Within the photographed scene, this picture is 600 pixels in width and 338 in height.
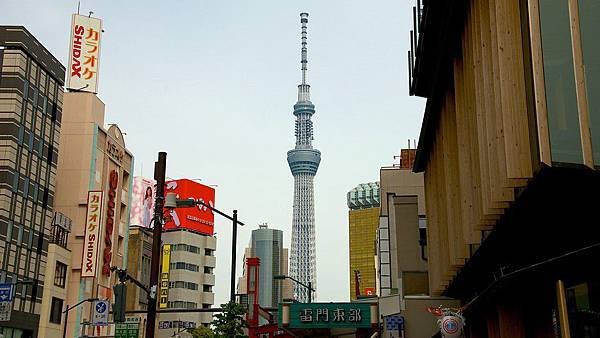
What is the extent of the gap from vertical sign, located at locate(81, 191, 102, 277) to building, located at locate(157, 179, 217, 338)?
48535 mm

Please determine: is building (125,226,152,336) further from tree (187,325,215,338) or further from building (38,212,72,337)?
building (38,212,72,337)

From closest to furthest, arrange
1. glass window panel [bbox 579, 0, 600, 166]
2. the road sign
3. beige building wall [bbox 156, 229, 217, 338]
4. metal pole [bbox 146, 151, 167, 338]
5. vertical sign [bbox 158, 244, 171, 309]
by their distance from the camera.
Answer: glass window panel [bbox 579, 0, 600, 166]
metal pole [bbox 146, 151, 167, 338]
the road sign
vertical sign [bbox 158, 244, 171, 309]
beige building wall [bbox 156, 229, 217, 338]

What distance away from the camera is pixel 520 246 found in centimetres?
1494

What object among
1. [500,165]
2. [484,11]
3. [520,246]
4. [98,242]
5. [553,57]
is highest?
[98,242]

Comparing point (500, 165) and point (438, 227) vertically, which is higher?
point (438, 227)

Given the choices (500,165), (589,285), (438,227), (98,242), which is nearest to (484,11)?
(500,165)

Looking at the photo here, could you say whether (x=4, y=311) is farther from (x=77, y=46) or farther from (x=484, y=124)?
(x=77, y=46)

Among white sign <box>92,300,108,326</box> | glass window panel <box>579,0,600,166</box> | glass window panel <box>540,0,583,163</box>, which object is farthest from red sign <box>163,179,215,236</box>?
glass window panel <box>579,0,600,166</box>

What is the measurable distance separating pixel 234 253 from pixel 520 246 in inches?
646

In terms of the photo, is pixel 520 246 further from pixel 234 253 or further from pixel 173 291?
pixel 173 291

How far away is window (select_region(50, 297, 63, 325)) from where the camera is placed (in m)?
69.5

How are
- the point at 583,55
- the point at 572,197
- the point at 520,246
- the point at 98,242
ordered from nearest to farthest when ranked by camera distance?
the point at 583,55, the point at 572,197, the point at 520,246, the point at 98,242

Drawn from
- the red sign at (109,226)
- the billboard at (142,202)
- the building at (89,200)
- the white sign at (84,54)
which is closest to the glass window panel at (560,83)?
the building at (89,200)

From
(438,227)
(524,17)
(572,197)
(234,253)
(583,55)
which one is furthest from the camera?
(234,253)
